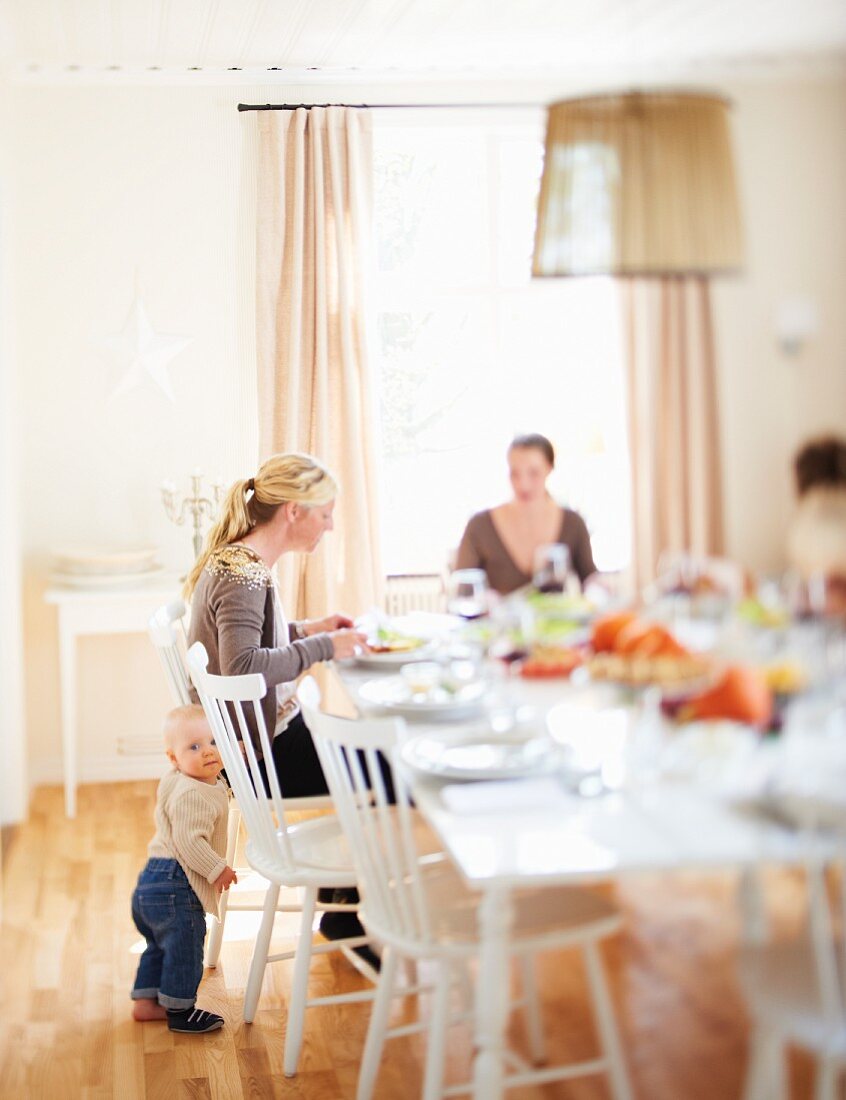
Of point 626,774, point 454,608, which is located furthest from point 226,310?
point 626,774

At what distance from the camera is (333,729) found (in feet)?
6.07

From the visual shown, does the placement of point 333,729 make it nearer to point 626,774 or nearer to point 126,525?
point 626,774

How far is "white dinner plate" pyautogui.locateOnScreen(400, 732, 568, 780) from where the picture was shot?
5.34 feet

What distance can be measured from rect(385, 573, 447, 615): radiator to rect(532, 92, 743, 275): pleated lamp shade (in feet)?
1.73

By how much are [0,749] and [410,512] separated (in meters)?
1.56

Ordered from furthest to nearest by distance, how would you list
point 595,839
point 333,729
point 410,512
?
point 410,512, point 333,729, point 595,839

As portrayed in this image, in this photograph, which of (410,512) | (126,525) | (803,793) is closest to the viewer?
Result: (803,793)

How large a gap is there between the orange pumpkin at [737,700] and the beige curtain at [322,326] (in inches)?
40.9

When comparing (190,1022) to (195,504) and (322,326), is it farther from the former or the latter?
(322,326)

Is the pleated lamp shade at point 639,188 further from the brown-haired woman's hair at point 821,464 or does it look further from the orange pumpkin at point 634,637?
the orange pumpkin at point 634,637

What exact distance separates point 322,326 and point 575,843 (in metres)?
1.32

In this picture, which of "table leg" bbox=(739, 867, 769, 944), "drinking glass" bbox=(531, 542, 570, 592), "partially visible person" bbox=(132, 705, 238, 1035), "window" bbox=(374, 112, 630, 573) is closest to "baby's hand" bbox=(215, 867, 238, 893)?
"partially visible person" bbox=(132, 705, 238, 1035)

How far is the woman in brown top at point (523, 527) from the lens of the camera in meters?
1.66

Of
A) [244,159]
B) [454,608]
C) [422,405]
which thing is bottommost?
[454,608]
